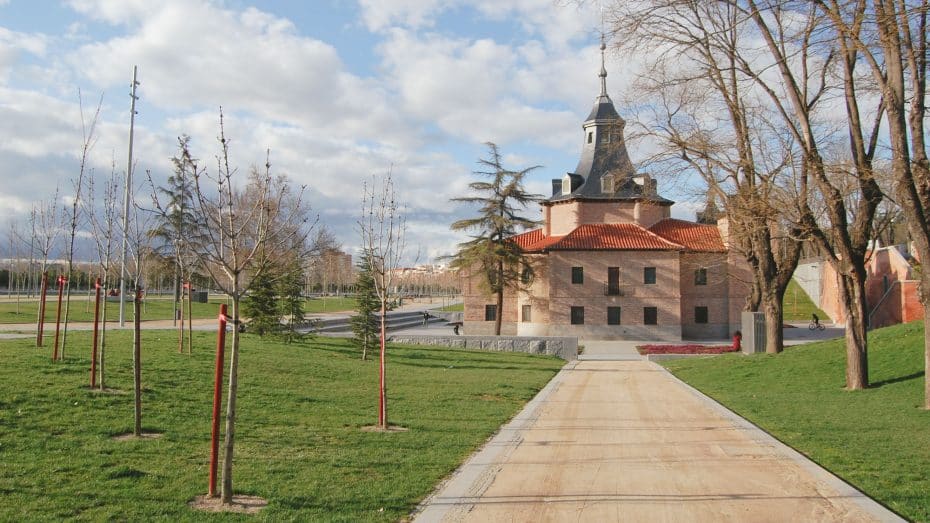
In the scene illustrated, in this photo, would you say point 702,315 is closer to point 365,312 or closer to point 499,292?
point 499,292

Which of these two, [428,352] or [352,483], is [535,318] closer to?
[428,352]

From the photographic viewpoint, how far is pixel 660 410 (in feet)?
45.1

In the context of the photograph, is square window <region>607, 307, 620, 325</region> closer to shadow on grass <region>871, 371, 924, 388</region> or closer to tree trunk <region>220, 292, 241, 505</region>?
shadow on grass <region>871, 371, 924, 388</region>

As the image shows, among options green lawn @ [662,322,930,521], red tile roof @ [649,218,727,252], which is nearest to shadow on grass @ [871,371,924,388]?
green lawn @ [662,322,930,521]

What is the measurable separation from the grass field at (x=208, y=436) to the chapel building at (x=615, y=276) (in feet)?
88.6

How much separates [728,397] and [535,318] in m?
28.8

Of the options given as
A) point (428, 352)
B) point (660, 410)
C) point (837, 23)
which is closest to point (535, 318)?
point (428, 352)

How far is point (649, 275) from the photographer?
43.0m

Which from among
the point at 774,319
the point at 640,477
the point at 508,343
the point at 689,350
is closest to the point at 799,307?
the point at 689,350

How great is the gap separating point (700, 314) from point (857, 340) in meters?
30.6

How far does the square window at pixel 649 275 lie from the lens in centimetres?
4294

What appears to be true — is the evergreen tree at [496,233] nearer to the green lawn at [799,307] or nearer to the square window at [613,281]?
the square window at [613,281]

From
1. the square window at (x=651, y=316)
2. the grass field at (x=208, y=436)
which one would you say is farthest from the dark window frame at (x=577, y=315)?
the grass field at (x=208, y=436)

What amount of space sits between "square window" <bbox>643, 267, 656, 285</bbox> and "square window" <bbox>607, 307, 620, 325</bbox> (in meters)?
2.56
